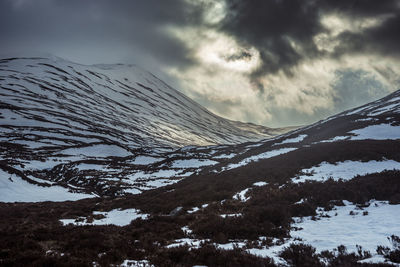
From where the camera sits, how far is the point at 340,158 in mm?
20312

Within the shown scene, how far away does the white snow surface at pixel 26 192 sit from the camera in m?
25.8

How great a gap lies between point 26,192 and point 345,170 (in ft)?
112

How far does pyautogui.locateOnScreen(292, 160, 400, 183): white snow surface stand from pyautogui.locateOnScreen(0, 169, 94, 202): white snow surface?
2638 cm

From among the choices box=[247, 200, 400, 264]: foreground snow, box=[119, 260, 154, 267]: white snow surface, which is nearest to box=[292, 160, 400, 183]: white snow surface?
box=[247, 200, 400, 264]: foreground snow

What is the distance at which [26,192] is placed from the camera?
90.7 feet

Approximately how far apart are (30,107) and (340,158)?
119157mm

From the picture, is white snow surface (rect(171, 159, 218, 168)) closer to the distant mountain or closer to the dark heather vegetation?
the distant mountain

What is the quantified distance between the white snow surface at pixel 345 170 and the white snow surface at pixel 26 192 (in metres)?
26.4

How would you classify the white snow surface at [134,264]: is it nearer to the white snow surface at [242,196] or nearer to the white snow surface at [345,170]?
the white snow surface at [242,196]

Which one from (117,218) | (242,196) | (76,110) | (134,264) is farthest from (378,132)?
(76,110)

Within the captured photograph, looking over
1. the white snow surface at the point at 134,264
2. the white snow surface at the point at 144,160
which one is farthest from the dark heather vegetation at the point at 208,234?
the white snow surface at the point at 144,160

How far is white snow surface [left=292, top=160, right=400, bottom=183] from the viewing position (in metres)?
16.5

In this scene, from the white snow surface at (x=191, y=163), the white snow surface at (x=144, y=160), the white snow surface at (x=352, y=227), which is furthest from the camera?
the white snow surface at (x=144, y=160)

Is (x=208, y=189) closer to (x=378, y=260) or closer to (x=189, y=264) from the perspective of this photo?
(x=189, y=264)
